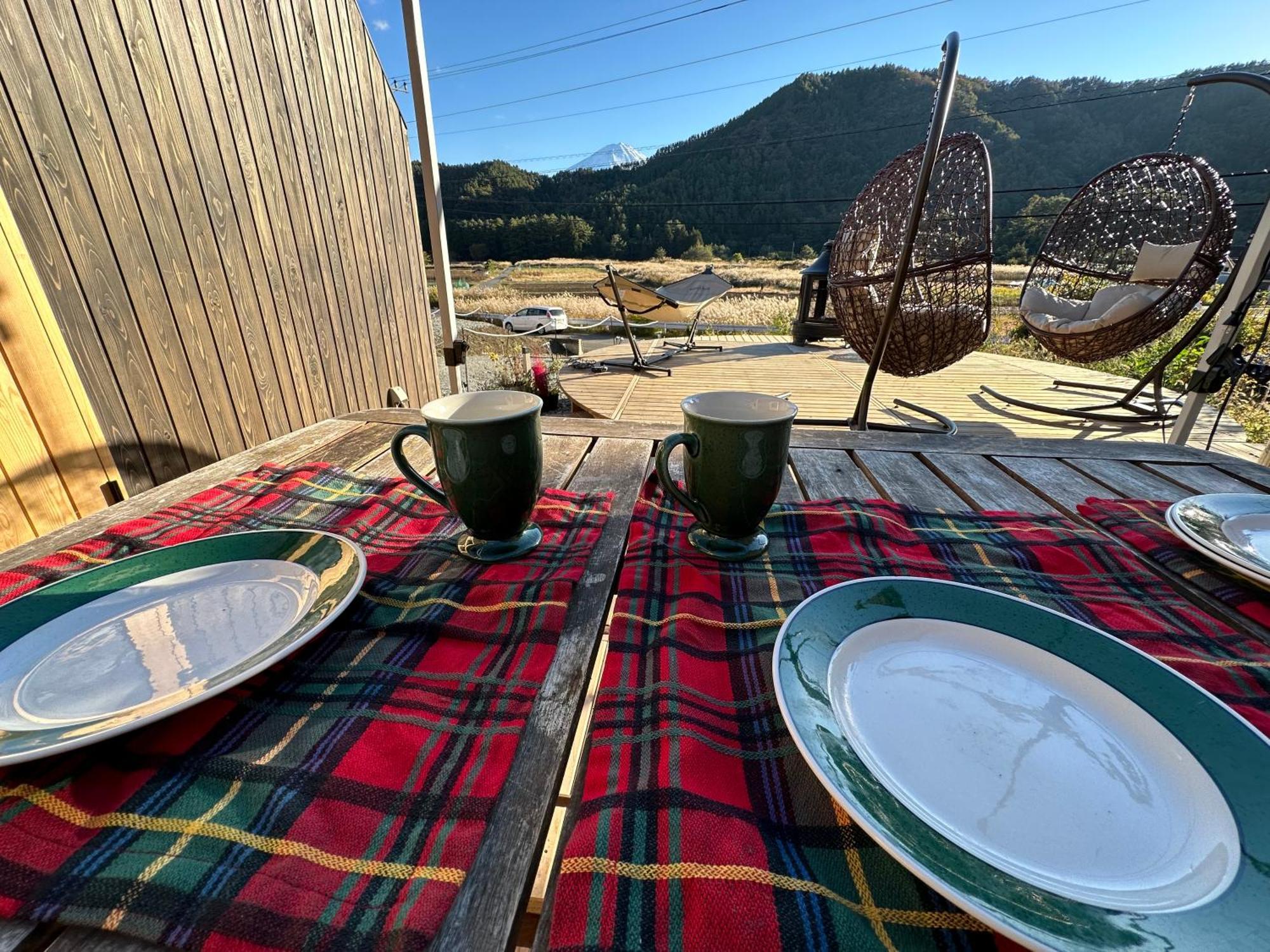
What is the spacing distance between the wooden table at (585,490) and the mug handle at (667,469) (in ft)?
0.34

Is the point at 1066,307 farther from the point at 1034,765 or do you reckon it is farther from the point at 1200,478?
the point at 1034,765

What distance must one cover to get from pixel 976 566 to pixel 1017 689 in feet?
0.75

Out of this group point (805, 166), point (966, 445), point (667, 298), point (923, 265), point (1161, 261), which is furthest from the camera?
point (805, 166)

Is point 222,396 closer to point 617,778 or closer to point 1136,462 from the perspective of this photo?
point 617,778

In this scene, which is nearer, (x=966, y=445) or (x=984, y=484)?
(x=984, y=484)

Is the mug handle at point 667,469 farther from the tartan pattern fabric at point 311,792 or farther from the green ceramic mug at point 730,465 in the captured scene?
the tartan pattern fabric at point 311,792

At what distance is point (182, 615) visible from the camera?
0.45m

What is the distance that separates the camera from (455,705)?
1.26 ft

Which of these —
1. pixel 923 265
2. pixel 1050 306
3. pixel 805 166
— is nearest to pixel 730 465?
pixel 923 265

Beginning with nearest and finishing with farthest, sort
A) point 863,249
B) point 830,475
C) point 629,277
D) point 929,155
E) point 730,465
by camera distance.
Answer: point 730,465 → point 830,475 → point 929,155 → point 863,249 → point 629,277

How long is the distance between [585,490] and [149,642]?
1.62 ft

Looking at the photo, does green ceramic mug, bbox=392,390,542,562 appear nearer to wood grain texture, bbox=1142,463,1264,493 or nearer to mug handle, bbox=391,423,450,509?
mug handle, bbox=391,423,450,509

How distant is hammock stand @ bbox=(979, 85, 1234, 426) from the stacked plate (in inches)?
92.3

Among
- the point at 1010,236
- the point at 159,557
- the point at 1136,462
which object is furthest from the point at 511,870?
the point at 1010,236
